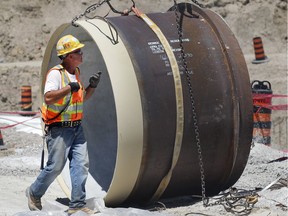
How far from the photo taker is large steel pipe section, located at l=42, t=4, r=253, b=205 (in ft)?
19.1

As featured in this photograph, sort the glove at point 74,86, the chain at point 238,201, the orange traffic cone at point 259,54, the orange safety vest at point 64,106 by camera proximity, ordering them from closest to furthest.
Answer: the glove at point 74,86, the orange safety vest at point 64,106, the chain at point 238,201, the orange traffic cone at point 259,54

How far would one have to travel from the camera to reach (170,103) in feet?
19.6

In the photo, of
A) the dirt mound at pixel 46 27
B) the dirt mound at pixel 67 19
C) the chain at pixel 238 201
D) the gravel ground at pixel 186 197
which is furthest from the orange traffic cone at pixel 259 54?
the chain at pixel 238 201

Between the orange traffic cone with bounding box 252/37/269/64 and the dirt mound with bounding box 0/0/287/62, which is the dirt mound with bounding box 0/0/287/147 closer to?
the dirt mound with bounding box 0/0/287/62

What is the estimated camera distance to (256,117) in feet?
33.7

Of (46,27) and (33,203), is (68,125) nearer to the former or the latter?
(33,203)

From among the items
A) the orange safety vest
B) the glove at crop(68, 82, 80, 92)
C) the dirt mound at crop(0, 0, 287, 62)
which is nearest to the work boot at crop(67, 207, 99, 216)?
the orange safety vest

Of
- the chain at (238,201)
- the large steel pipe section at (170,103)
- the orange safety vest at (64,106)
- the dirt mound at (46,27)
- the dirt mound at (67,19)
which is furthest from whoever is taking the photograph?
the dirt mound at (67,19)

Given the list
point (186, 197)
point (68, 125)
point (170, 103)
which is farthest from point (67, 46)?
point (186, 197)

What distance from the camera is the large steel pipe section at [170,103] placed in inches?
230

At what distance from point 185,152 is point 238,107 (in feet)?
2.22

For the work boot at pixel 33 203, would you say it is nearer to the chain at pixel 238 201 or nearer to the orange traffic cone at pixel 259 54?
the chain at pixel 238 201

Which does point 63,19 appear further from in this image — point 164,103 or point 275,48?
point 164,103

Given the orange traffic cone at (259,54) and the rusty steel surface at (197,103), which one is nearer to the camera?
the rusty steel surface at (197,103)
